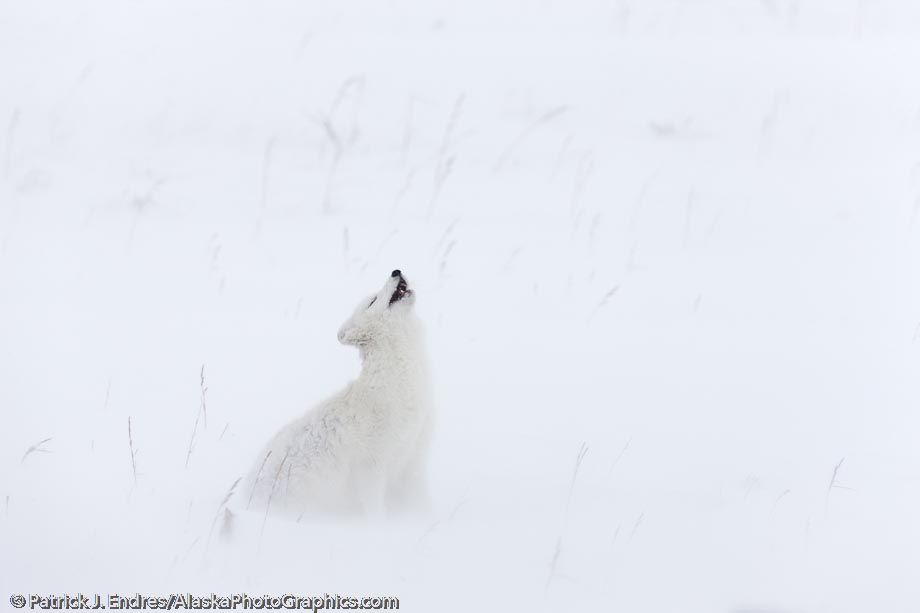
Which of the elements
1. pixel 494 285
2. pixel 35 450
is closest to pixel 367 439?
pixel 35 450

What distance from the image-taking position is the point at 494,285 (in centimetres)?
643

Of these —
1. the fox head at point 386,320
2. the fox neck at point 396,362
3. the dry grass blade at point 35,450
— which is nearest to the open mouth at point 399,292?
the fox head at point 386,320

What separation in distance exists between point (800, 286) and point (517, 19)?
18.5ft

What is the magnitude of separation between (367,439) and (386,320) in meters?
0.48

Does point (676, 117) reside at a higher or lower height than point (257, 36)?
lower

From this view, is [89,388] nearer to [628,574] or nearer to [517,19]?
[628,574]

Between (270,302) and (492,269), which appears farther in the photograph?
(492,269)

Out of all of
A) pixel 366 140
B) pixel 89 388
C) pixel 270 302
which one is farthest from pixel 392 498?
pixel 366 140

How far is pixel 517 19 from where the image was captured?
1123 cm

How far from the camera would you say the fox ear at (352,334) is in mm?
4176

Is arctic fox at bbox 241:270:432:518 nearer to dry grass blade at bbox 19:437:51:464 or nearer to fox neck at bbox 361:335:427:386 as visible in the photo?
fox neck at bbox 361:335:427:386

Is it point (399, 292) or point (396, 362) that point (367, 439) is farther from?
point (399, 292)

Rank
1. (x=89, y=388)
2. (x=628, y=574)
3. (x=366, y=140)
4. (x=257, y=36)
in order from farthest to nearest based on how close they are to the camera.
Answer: (x=257, y=36), (x=366, y=140), (x=89, y=388), (x=628, y=574)

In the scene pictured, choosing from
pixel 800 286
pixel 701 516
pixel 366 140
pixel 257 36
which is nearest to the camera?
pixel 701 516
